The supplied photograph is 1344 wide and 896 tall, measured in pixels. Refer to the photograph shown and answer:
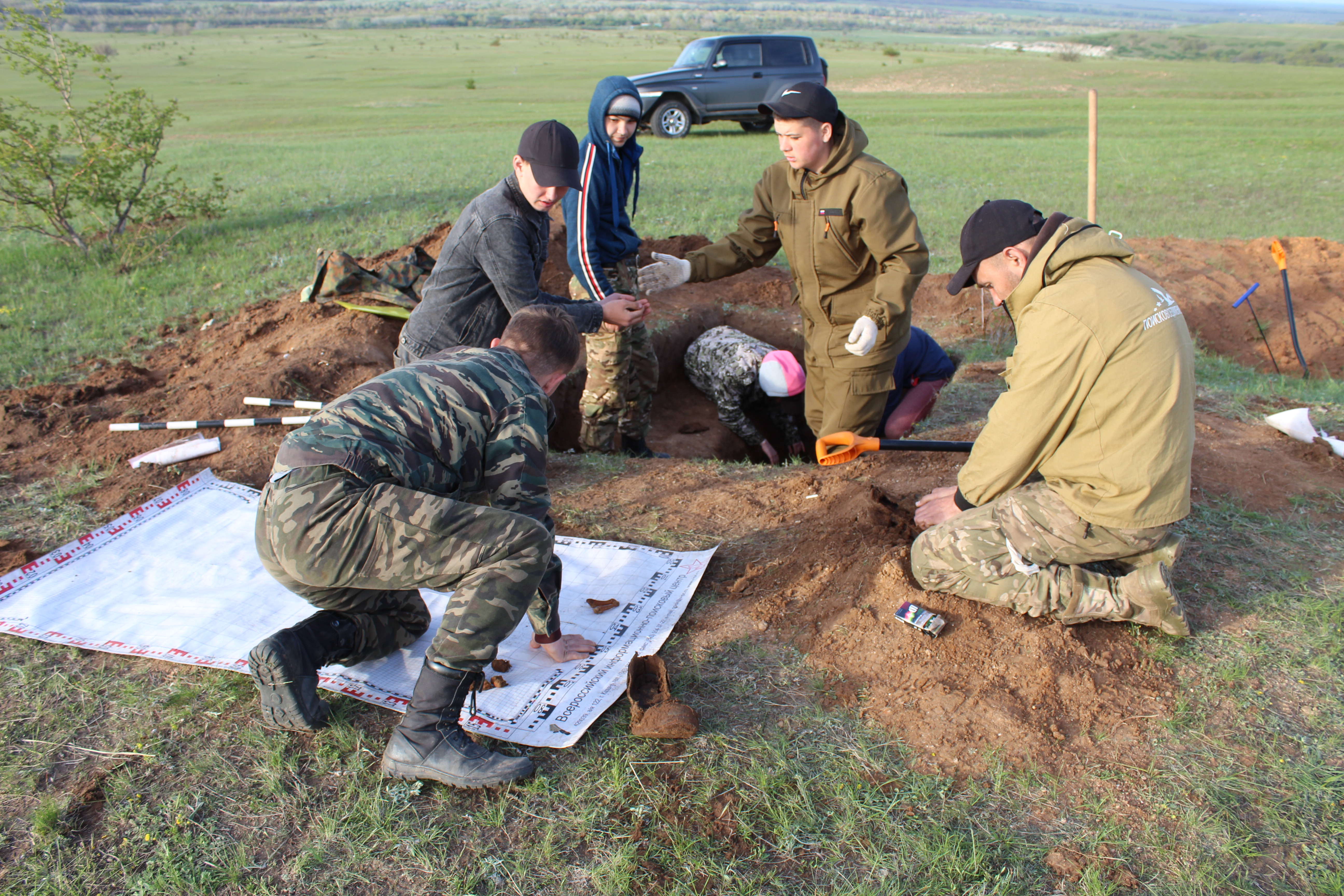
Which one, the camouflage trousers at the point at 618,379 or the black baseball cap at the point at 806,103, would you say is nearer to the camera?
the black baseball cap at the point at 806,103

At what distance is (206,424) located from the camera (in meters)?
4.63

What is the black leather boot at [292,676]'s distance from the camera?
2.46 meters

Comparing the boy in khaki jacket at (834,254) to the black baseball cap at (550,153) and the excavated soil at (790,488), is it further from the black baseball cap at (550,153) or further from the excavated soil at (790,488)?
the black baseball cap at (550,153)

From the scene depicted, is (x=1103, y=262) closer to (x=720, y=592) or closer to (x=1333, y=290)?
(x=720, y=592)

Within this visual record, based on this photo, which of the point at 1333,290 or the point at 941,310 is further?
the point at 1333,290

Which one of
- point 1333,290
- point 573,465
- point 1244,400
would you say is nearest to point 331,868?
point 573,465

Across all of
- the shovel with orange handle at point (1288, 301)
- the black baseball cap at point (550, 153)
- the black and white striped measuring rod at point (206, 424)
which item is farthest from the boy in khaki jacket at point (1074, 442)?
the shovel with orange handle at point (1288, 301)

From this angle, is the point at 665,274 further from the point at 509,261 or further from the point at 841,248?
the point at 509,261

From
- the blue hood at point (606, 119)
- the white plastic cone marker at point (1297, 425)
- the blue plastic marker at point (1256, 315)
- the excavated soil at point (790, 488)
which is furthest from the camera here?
the blue plastic marker at point (1256, 315)

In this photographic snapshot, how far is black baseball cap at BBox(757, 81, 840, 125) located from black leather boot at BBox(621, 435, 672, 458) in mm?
2110

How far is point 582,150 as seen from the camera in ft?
14.4

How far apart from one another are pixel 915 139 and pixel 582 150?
13152 mm

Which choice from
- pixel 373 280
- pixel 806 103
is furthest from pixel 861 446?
pixel 373 280

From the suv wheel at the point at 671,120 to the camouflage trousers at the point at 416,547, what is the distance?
619 inches
